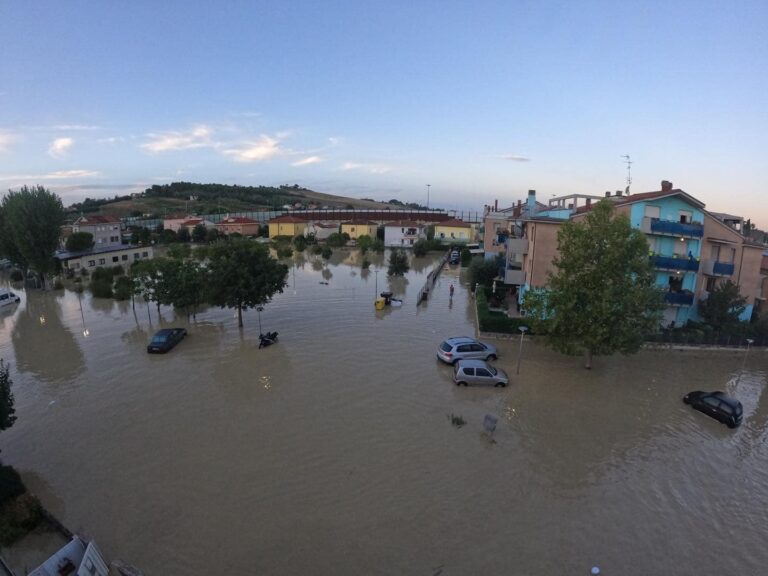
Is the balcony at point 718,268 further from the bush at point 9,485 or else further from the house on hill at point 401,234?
the house on hill at point 401,234

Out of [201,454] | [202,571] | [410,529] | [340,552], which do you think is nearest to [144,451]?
[201,454]

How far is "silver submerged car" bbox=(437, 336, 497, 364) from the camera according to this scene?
2206cm

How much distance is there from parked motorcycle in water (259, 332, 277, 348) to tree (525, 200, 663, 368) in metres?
14.6

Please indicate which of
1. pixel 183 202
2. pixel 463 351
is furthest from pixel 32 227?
pixel 183 202

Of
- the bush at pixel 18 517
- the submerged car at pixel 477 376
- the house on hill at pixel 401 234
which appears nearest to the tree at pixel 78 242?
the house on hill at pixel 401 234

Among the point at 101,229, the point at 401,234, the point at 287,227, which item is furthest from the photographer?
the point at 287,227

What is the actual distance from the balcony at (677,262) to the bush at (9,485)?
31.6 metres

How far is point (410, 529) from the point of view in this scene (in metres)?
11.2

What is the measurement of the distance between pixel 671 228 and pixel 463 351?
1587cm

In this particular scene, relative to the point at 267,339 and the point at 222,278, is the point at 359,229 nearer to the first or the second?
the point at 222,278

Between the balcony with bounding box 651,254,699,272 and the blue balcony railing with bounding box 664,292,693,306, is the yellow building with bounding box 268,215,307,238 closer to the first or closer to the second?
the balcony with bounding box 651,254,699,272

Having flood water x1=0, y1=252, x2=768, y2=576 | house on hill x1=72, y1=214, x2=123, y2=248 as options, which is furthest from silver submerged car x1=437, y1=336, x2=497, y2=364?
house on hill x1=72, y1=214, x2=123, y2=248

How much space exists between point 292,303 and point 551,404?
A: 22.7m

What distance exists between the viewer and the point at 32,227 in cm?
4019
